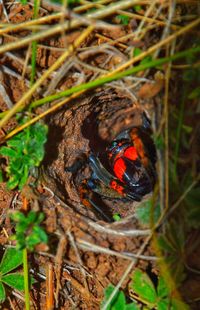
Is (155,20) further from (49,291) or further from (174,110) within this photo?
(49,291)

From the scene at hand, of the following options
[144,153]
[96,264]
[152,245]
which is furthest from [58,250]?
[144,153]

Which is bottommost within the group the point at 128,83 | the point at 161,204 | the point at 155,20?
the point at 161,204

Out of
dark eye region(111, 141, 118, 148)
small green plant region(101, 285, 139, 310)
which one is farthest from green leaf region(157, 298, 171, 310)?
dark eye region(111, 141, 118, 148)

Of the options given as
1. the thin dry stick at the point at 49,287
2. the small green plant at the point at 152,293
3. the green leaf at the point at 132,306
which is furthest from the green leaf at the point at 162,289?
the thin dry stick at the point at 49,287

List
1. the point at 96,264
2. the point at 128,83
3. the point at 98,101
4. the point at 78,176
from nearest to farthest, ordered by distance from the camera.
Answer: the point at 128,83 → the point at 96,264 → the point at 98,101 → the point at 78,176

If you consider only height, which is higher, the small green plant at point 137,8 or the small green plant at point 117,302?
the small green plant at point 137,8

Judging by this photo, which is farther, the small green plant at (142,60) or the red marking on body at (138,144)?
the red marking on body at (138,144)

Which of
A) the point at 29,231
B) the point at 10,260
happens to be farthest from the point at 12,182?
the point at 10,260

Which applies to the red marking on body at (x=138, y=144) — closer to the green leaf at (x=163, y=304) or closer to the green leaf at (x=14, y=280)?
the green leaf at (x=163, y=304)
